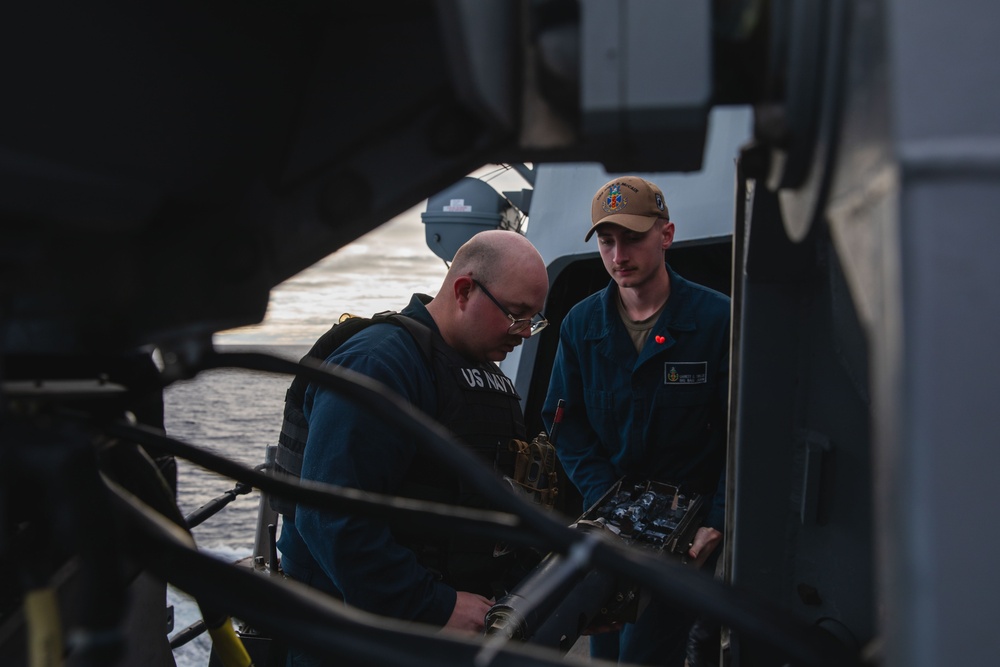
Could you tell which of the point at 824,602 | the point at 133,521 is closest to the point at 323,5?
the point at 133,521

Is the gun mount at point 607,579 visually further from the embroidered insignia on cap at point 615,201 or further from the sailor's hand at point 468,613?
the embroidered insignia on cap at point 615,201

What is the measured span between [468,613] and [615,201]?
152cm

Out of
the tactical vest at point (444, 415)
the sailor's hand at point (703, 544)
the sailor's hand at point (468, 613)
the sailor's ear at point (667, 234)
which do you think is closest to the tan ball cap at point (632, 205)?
the sailor's ear at point (667, 234)

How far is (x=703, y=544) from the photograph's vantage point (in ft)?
8.10

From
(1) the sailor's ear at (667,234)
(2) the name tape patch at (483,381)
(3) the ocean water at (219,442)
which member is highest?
(1) the sailor's ear at (667,234)

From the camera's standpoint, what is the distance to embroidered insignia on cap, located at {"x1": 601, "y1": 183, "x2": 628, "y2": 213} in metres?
2.83

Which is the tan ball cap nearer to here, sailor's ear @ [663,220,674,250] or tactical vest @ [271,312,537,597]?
sailor's ear @ [663,220,674,250]

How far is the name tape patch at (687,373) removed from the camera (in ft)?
9.30

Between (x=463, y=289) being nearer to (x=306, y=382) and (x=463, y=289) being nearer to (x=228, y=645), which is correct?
(x=306, y=382)

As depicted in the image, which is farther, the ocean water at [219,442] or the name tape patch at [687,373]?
the ocean water at [219,442]

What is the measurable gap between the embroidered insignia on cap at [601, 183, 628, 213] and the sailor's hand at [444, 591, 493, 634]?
1438 mm

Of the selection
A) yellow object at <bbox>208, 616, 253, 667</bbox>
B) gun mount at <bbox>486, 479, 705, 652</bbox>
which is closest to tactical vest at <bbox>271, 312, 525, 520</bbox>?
gun mount at <bbox>486, 479, 705, 652</bbox>

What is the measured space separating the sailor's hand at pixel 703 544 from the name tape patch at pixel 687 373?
0.54 metres

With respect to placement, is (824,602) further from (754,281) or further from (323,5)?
(323,5)
